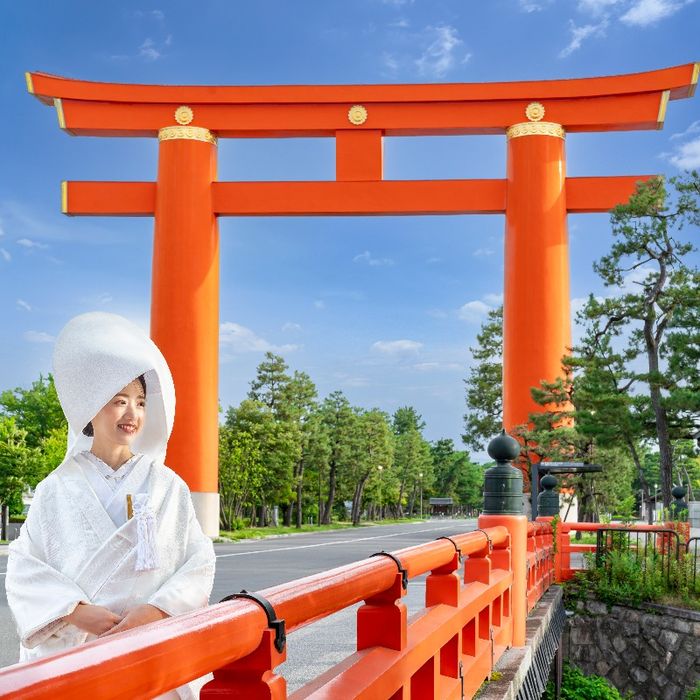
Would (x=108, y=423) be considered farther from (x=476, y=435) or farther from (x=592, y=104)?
(x=476, y=435)

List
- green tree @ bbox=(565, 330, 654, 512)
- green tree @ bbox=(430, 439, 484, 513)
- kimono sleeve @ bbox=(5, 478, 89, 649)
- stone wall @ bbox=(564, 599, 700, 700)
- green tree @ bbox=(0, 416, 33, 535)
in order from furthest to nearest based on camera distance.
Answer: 1. green tree @ bbox=(430, 439, 484, 513)
2. green tree @ bbox=(0, 416, 33, 535)
3. green tree @ bbox=(565, 330, 654, 512)
4. stone wall @ bbox=(564, 599, 700, 700)
5. kimono sleeve @ bbox=(5, 478, 89, 649)

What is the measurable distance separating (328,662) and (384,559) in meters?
3.75

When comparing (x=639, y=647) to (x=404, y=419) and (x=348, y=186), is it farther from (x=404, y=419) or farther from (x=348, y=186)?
(x=404, y=419)

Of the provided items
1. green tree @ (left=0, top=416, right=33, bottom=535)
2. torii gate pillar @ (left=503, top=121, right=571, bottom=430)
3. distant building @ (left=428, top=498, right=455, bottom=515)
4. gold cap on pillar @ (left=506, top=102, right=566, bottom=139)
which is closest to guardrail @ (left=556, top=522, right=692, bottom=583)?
torii gate pillar @ (left=503, top=121, right=571, bottom=430)

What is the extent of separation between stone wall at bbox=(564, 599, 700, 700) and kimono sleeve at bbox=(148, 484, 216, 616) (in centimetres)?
890

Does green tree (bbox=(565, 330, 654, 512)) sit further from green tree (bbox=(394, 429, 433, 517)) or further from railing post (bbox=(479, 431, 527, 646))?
green tree (bbox=(394, 429, 433, 517))

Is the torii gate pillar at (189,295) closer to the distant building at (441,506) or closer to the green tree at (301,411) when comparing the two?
the green tree at (301,411)

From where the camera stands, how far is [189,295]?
2252 centimetres

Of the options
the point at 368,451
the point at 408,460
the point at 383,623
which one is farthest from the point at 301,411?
the point at 383,623

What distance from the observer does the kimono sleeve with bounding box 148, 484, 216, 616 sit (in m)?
2.22

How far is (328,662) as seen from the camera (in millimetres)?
6219

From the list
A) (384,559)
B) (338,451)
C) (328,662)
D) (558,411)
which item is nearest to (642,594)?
(328,662)

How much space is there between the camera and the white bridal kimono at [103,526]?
2.20m

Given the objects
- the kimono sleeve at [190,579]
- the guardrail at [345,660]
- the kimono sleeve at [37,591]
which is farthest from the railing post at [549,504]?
the kimono sleeve at [37,591]
